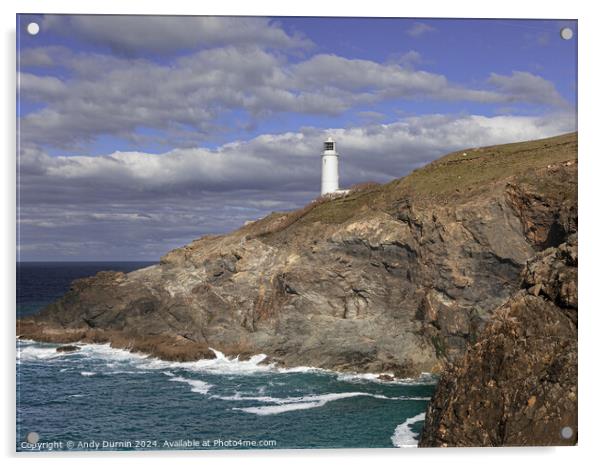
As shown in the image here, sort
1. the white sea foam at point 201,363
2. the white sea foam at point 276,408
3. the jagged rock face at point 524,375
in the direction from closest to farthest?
the jagged rock face at point 524,375 < the white sea foam at point 276,408 < the white sea foam at point 201,363

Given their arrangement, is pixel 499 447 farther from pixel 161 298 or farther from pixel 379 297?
pixel 161 298

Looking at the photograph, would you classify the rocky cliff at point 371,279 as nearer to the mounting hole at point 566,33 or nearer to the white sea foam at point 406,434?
the white sea foam at point 406,434

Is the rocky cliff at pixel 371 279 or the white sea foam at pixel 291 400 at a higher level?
the rocky cliff at pixel 371 279

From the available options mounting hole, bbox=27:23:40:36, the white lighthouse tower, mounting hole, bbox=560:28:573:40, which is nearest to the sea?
mounting hole, bbox=27:23:40:36

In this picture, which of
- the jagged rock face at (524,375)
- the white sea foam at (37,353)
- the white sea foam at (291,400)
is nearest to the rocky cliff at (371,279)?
the white sea foam at (37,353)

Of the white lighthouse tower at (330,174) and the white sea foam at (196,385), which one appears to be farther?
the white lighthouse tower at (330,174)

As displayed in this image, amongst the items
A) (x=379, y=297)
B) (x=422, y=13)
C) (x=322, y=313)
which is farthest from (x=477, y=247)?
(x=422, y=13)

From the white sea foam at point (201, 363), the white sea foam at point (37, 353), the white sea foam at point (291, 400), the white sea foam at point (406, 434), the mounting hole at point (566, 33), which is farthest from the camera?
the white sea foam at point (37, 353)

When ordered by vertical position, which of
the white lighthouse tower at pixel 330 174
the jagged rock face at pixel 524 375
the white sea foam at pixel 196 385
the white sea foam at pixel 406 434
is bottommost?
the white sea foam at pixel 406 434
